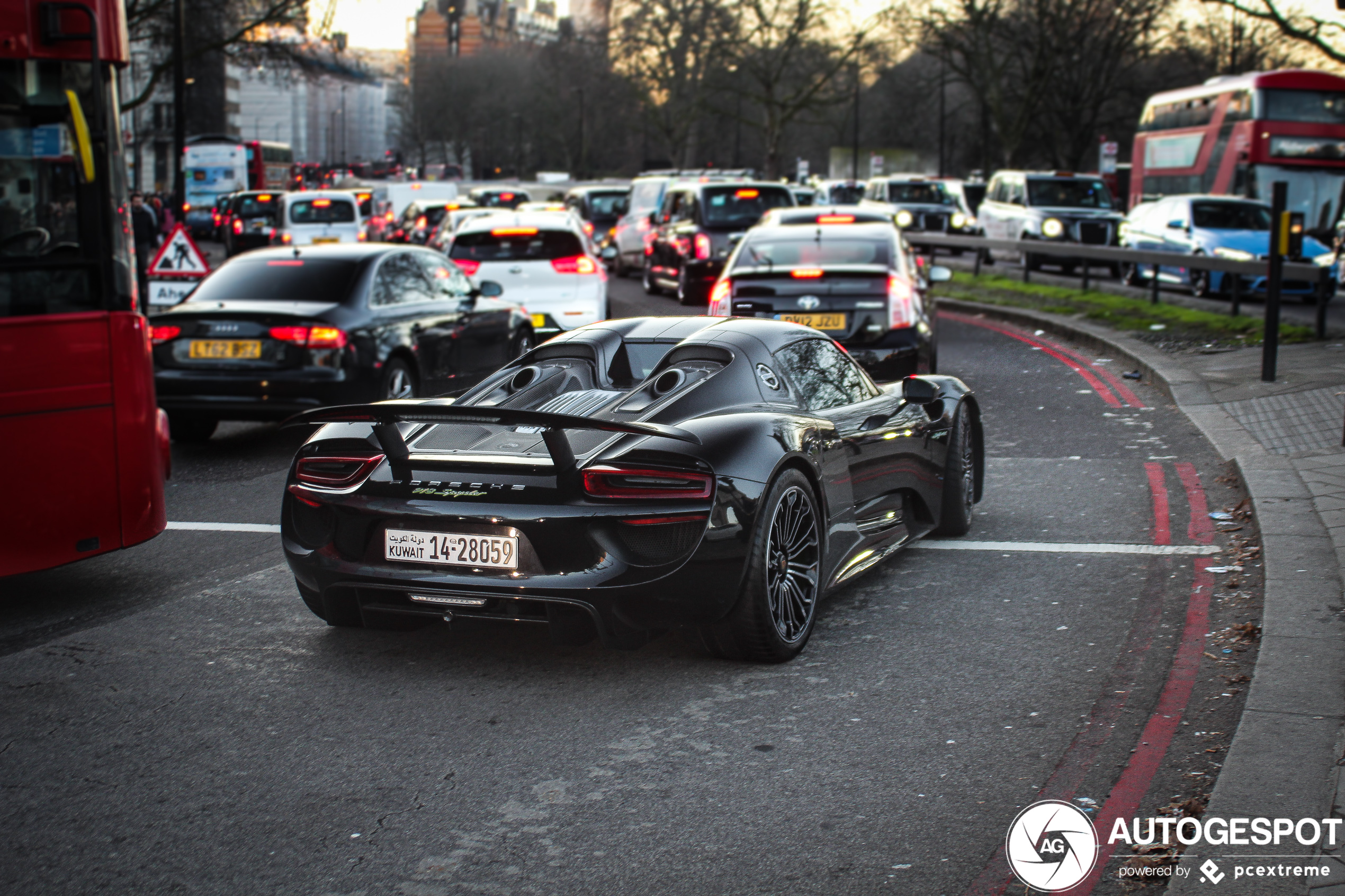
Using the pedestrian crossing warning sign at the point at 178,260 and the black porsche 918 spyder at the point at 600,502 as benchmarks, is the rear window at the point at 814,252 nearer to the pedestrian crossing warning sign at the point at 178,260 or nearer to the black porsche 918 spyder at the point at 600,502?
the black porsche 918 spyder at the point at 600,502

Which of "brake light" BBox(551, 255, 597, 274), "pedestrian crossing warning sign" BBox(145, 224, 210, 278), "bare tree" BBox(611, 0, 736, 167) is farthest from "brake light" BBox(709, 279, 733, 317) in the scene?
"bare tree" BBox(611, 0, 736, 167)

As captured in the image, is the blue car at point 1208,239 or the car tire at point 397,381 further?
the blue car at point 1208,239

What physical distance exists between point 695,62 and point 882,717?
245ft

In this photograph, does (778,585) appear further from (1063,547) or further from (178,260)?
(178,260)

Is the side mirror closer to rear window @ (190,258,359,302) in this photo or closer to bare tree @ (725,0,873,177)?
rear window @ (190,258,359,302)

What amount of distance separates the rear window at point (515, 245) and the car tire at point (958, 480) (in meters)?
9.12

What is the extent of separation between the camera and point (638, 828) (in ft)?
12.5

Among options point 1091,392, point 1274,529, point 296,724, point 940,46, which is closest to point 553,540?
point 296,724

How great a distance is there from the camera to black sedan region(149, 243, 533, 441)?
10.2 meters

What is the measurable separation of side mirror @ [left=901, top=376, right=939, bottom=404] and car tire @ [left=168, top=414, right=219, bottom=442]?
5.99m

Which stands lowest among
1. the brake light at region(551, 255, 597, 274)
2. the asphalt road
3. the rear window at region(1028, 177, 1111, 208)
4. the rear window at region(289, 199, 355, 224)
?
the asphalt road

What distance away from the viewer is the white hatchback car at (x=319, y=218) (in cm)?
3084

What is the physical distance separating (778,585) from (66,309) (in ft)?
11.0

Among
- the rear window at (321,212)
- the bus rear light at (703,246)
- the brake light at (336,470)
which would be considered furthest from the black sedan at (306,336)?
the rear window at (321,212)
